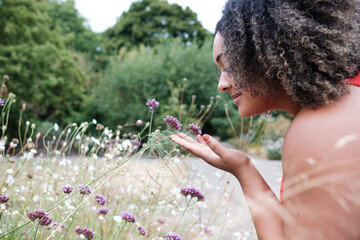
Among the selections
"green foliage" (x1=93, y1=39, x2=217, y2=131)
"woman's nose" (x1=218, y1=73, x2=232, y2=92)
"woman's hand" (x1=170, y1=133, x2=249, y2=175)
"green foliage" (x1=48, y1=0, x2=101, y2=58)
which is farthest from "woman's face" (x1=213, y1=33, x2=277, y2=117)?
"green foliage" (x1=48, y1=0, x2=101, y2=58)

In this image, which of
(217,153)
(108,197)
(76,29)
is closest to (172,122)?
(217,153)

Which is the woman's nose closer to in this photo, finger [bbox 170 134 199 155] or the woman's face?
the woman's face

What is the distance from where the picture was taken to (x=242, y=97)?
5.01 ft

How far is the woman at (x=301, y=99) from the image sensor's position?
111 cm

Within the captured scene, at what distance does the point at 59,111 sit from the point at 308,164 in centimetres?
1472

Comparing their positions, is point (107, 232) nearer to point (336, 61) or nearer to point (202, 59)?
point (336, 61)

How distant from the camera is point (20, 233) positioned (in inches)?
87.4

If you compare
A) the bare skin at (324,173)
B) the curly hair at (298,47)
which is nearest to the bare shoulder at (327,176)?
the bare skin at (324,173)

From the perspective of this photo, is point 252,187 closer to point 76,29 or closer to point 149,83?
point 149,83

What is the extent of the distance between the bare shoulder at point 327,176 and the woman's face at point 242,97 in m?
0.35

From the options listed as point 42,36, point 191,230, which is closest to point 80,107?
point 42,36

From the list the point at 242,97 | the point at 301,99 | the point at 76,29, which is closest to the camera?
the point at 301,99

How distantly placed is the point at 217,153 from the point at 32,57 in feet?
38.7

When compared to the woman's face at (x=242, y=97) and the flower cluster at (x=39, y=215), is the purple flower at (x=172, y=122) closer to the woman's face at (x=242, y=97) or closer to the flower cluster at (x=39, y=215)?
the woman's face at (x=242, y=97)
